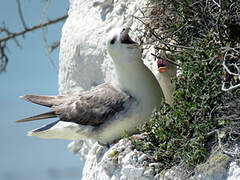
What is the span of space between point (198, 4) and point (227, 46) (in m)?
0.55

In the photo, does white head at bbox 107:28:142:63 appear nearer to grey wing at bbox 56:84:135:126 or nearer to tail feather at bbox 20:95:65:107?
grey wing at bbox 56:84:135:126

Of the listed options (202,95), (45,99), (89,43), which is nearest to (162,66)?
(202,95)

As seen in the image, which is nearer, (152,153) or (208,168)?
(208,168)

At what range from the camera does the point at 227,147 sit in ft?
10.3

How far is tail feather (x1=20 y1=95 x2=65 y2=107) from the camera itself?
14.4ft

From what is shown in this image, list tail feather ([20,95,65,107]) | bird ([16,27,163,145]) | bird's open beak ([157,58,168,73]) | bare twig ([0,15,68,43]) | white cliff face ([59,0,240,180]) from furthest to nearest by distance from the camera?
bare twig ([0,15,68,43]) < white cliff face ([59,0,240,180]) < tail feather ([20,95,65,107]) < bird's open beak ([157,58,168,73]) < bird ([16,27,163,145])

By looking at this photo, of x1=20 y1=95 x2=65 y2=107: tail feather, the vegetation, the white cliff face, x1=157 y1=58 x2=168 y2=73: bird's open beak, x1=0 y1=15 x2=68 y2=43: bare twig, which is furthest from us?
x1=0 y1=15 x2=68 y2=43: bare twig

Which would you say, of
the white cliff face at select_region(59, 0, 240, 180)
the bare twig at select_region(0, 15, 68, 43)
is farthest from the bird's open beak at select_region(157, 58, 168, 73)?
the bare twig at select_region(0, 15, 68, 43)

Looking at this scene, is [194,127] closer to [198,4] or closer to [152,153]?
[152,153]

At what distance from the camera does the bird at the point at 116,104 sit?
4.06 metres

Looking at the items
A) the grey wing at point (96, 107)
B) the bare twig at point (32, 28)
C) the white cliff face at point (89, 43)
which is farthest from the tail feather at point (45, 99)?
the bare twig at point (32, 28)

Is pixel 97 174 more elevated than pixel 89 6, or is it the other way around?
pixel 89 6

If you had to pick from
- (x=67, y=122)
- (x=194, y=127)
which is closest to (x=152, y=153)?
(x=194, y=127)

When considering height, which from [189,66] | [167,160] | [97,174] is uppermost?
[189,66]
